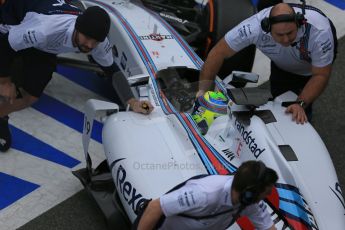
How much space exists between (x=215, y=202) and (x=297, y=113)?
1.66 m

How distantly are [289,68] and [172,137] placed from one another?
1509mm

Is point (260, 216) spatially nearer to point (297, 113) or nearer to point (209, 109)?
point (209, 109)

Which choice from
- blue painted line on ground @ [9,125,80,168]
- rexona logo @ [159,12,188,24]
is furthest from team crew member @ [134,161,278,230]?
rexona logo @ [159,12,188,24]

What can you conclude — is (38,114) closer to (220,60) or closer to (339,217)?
(220,60)

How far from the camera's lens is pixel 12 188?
495 cm

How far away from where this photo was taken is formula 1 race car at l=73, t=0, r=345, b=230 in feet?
12.7

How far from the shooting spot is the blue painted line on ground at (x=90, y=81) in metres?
6.26

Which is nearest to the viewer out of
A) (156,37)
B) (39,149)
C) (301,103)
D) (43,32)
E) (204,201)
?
(204,201)

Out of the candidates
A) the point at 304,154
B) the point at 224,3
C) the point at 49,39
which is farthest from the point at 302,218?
the point at 224,3

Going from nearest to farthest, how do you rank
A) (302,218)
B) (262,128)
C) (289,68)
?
(302,218) → (262,128) → (289,68)

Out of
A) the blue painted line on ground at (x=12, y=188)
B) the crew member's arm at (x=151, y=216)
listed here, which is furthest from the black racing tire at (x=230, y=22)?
the crew member's arm at (x=151, y=216)

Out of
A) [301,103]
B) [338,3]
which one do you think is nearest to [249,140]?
[301,103]

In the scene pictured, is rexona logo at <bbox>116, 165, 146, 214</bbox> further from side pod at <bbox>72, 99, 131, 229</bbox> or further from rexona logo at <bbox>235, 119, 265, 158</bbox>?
rexona logo at <bbox>235, 119, 265, 158</bbox>

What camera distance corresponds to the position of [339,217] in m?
3.87
